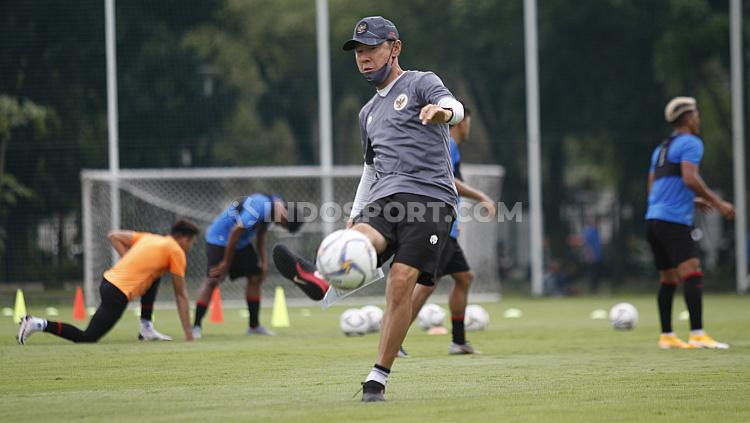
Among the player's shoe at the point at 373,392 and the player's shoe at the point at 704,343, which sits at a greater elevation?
the player's shoe at the point at 373,392

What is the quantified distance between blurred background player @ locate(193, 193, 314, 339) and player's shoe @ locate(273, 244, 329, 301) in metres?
5.57

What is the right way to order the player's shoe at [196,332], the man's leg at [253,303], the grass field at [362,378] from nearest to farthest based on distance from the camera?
1. the grass field at [362,378]
2. the player's shoe at [196,332]
3. the man's leg at [253,303]

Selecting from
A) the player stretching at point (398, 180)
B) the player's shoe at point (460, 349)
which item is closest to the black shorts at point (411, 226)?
the player stretching at point (398, 180)

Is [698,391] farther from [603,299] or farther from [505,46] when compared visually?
[505,46]

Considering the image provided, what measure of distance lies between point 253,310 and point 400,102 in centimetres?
730

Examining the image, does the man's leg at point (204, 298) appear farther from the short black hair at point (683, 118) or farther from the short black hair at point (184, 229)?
the short black hair at point (683, 118)

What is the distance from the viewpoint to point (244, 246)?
564 inches

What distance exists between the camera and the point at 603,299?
24.7 meters

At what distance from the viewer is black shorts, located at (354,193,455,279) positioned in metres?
7.04

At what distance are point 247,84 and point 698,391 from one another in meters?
18.7

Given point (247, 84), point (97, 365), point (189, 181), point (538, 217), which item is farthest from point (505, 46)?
point (97, 365)

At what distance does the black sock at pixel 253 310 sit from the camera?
1422 centimetres

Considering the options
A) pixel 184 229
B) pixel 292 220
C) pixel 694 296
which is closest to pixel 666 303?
pixel 694 296

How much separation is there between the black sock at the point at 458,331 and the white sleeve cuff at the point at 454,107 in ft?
13.8
